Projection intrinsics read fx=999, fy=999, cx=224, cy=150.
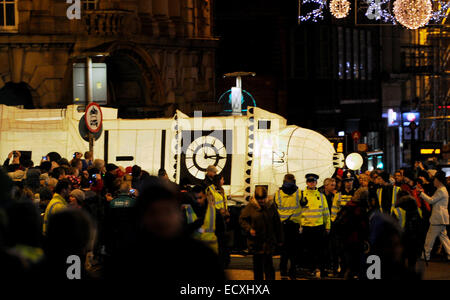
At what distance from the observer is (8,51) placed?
97.8 ft

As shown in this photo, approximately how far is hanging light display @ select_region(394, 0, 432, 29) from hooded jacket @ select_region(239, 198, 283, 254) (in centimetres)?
1335

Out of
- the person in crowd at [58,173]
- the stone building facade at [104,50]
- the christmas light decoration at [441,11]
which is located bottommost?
the person in crowd at [58,173]

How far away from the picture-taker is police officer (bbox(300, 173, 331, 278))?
1645 centimetres

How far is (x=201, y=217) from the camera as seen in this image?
12.7 metres

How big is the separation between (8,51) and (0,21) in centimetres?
123

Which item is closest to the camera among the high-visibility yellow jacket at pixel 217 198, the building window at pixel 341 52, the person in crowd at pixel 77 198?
→ the person in crowd at pixel 77 198

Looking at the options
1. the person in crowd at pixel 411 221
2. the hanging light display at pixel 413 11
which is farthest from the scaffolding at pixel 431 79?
the person in crowd at pixel 411 221

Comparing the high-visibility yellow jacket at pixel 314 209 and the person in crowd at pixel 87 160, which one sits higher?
the person in crowd at pixel 87 160

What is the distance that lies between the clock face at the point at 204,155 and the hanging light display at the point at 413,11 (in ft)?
29.8

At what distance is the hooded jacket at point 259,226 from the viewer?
575 inches

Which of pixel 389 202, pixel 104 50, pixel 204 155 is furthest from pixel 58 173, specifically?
pixel 104 50

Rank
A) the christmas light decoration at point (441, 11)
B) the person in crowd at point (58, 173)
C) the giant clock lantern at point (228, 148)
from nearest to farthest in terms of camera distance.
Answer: the person in crowd at point (58, 173), the giant clock lantern at point (228, 148), the christmas light decoration at point (441, 11)

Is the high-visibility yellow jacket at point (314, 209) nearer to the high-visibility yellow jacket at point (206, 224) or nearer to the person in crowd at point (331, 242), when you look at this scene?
the person in crowd at point (331, 242)

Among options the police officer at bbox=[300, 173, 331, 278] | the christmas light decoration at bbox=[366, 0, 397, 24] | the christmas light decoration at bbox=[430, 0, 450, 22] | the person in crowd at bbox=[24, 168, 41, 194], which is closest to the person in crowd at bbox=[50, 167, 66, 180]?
the person in crowd at bbox=[24, 168, 41, 194]
